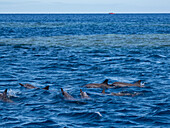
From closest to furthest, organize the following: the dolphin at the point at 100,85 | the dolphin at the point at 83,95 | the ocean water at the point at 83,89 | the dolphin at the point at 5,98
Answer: the ocean water at the point at 83,89, the dolphin at the point at 5,98, the dolphin at the point at 83,95, the dolphin at the point at 100,85

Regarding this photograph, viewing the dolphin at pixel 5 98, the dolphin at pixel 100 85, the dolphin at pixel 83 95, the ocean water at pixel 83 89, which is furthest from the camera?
the dolphin at pixel 100 85

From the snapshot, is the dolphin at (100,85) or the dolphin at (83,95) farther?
the dolphin at (100,85)

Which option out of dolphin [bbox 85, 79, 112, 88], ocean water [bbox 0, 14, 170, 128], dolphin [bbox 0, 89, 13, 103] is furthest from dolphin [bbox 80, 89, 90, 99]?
dolphin [bbox 0, 89, 13, 103]

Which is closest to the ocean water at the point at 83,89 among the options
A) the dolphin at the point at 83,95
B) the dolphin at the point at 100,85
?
the dolphin at the point at 83,95

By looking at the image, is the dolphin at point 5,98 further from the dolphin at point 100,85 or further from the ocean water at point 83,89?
the dolphin at point 100,85

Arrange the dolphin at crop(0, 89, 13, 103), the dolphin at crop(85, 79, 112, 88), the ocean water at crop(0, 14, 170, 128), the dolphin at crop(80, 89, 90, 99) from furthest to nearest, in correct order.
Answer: the dolphin at crop(85, 79, 112, 88)
the dolphin at crop(80, 89, 90, 99)
the dolphin at crop(0, 89, 13, 103)
the ocean water at crop(0, 14, 170, 128)

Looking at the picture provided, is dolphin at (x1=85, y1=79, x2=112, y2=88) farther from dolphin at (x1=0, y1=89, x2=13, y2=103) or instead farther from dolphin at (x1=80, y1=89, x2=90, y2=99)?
dolphin at (x1=0, y1=89, x2=13, y2=103)

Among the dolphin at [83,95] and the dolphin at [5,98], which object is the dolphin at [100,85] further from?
the dolphin at [5,98]

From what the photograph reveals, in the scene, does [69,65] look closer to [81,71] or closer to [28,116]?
[81,71]

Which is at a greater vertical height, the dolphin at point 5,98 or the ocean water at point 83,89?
the dolphin at point 5,98

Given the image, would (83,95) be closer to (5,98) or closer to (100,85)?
(100,85)

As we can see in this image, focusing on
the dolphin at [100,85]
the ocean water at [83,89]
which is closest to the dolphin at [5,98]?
the ocean water at [83,89]

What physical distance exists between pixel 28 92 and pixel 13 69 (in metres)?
8.11

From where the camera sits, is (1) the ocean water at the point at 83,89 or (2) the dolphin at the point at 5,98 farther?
(2) the dolphin at the point at 5,98
